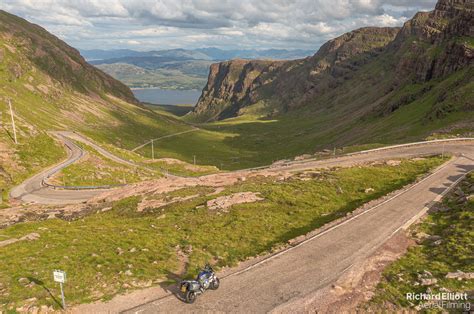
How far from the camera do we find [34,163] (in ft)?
253

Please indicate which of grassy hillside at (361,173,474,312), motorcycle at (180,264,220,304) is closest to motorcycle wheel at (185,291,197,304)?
motorcycle at (180,264,220,304)

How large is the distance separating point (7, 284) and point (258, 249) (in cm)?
1754

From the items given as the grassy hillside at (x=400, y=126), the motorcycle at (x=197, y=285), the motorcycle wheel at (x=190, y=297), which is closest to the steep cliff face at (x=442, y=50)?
the grassy hillside at (x=400, y=126)

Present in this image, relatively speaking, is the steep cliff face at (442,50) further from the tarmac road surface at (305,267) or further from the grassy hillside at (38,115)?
the grassy hillside at (38,115)

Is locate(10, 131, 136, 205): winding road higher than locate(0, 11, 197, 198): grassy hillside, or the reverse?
locate(0, 11, 197, 198): grassy hillside

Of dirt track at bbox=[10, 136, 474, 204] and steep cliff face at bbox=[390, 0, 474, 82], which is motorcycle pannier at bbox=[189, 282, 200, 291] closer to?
dirt track at bbox=[10, 136, 474, 204]

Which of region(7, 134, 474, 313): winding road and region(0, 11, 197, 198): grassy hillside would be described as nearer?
region(7, 134, 474, 313): winding road

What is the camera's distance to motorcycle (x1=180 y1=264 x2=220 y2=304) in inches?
750

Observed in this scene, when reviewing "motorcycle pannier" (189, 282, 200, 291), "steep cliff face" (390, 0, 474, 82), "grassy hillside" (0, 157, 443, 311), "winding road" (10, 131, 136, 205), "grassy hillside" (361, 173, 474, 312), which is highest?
"steep cliff face" (390, 0, 474, 82)

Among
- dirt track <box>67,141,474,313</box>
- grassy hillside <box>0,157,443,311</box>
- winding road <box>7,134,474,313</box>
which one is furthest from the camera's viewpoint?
grassy hillside <box>0,157,443,311</box>

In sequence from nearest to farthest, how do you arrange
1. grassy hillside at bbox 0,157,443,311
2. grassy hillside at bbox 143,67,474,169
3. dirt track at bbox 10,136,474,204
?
grassy hillside at bbox 0,157,443,311 < dirt track at bbox 10,136,474,204 < grassy hillside at bbox 143,67,474,169

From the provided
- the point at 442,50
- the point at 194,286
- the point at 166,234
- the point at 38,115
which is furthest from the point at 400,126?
Answer: the point at 38,115

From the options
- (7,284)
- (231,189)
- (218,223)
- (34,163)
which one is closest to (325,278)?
(218,223)

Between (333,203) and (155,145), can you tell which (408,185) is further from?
(155,145)
